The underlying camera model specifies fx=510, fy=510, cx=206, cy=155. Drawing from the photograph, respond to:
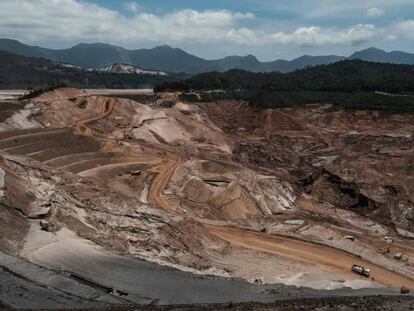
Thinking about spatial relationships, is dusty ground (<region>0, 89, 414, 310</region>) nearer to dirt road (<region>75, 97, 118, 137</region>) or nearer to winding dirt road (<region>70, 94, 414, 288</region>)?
winding dirt road (<region>70, 94, 414, 288</region>)

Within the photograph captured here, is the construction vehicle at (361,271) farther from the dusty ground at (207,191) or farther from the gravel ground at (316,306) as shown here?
the gravel ground at (316,306)

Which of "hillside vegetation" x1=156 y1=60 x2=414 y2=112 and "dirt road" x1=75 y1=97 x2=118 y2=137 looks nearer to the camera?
"dirt road" x1=75 y1=97 x2=118 y2=137

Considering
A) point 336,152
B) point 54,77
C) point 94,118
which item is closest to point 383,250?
point 336,152

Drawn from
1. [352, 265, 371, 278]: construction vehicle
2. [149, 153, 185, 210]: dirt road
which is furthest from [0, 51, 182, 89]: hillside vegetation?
[352, 265, 371, 278]: construction vehicle

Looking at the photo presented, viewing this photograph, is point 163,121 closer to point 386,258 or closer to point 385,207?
point 385,207

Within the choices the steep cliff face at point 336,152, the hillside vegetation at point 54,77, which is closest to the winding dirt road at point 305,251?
the steep cliff face at point 336,152

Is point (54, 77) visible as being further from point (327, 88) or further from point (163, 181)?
point (163, 181)
